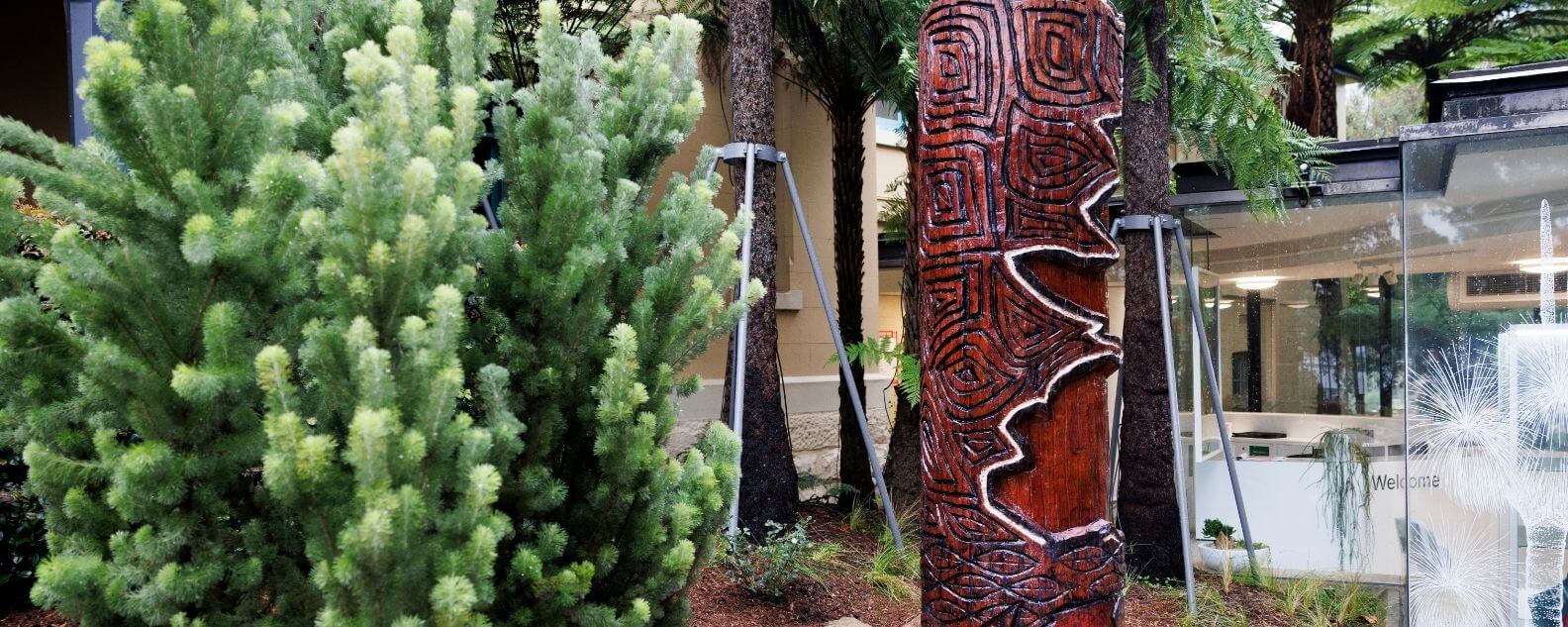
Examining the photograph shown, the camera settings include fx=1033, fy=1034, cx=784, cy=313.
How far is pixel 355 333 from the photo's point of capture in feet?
6.10

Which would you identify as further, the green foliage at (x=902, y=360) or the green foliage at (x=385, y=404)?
the green foliage at (x=902, y=360)

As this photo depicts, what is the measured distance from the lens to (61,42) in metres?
8.46

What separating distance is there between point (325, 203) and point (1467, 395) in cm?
571

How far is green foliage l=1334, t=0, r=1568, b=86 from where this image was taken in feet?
43.2

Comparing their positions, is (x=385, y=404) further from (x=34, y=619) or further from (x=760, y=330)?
(x=760, y=330)

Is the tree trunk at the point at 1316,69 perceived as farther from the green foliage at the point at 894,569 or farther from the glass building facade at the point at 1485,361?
the green foliage at the point at 894,569

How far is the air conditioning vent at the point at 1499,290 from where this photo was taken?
5371 mm

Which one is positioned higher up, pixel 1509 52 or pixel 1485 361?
pixel 1509 52

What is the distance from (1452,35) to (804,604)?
556 inches

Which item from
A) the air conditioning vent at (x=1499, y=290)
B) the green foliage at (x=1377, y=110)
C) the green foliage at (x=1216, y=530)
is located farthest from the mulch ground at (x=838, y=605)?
the green foliage at (x=1377, y=110)

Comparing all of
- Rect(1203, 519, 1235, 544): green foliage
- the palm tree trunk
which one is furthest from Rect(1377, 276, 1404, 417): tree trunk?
the palm tree trunk

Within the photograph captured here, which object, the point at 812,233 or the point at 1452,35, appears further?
the point at 1452,35

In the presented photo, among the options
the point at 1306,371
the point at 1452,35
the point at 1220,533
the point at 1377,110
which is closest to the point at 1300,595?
the point at 1220,533

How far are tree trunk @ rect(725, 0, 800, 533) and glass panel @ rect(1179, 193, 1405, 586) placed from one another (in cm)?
424
